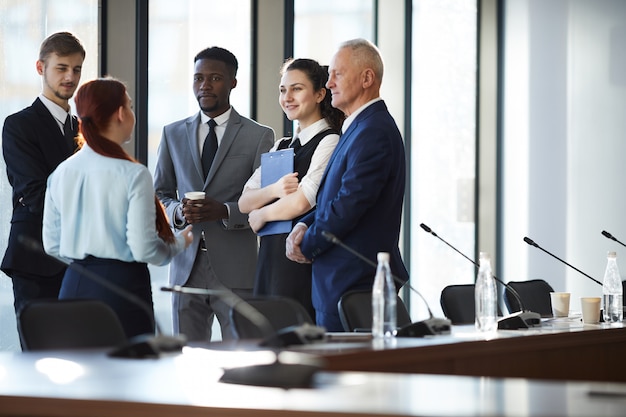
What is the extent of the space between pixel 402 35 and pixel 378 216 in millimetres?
4311

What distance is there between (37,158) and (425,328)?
1940 millimetres

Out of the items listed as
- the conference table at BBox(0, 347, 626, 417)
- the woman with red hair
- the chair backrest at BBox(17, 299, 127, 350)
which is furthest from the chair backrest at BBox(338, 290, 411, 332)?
the conference table at BBox(0, 347, 626, 417)

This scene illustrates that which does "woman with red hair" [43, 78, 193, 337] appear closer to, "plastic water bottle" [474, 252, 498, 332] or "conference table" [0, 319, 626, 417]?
"conference table" [0, 319, 626, 417]

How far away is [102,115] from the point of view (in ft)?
12.7

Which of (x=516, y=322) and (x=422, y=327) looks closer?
(x=422, y=327)

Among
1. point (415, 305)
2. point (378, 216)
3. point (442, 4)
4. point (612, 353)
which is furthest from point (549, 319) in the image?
point (442, 4)

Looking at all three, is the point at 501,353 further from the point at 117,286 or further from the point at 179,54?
the point at 179,54

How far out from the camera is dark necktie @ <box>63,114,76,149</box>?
4.70 meters

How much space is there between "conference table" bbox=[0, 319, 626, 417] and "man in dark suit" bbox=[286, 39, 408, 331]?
984 mm

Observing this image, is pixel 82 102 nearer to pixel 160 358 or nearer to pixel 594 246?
pixel 160 358

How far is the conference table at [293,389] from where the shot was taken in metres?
2.03

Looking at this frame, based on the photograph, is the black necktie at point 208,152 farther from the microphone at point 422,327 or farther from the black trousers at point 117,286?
the microphone at point 422,327

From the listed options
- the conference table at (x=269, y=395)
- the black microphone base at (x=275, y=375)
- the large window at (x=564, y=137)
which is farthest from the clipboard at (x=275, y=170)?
the large window at (x=564, y=137)

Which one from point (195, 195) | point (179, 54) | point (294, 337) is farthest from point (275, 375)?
point (179, 54)
